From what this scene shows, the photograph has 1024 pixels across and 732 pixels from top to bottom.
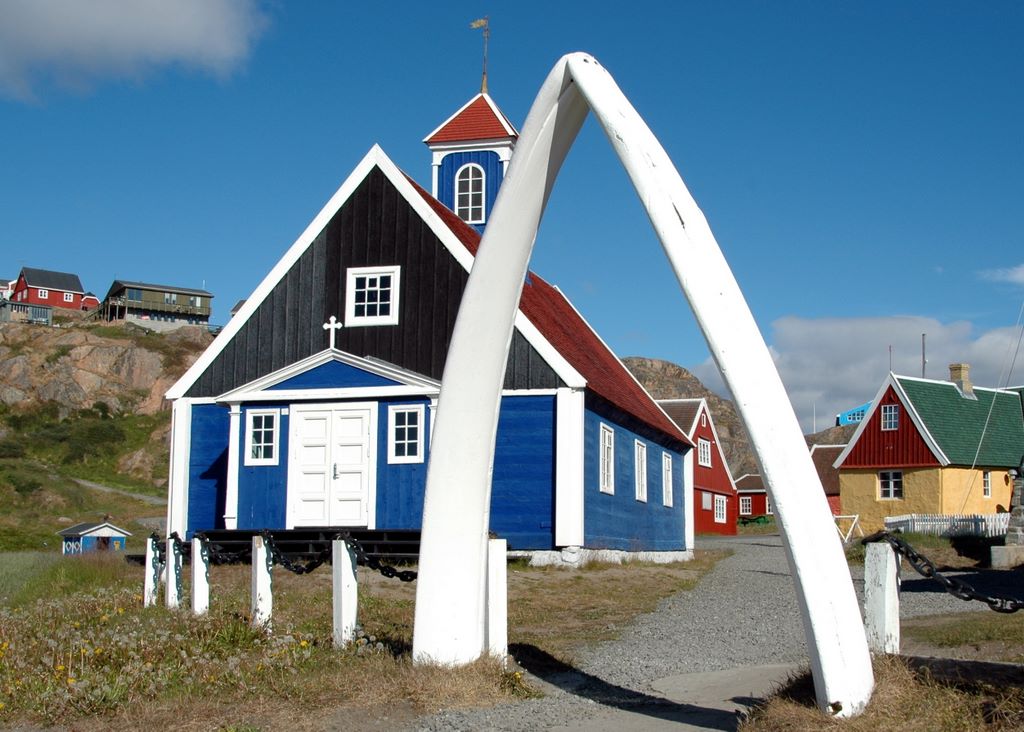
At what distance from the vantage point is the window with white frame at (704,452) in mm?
47781

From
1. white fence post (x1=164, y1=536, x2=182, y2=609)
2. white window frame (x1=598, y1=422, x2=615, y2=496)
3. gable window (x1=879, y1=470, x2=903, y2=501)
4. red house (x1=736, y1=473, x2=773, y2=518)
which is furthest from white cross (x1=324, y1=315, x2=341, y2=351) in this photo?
red house (x1=736, y1=473, x2=773, y2=518)

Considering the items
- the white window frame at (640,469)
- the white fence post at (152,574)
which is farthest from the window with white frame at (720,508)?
the white fence post at (152,574)

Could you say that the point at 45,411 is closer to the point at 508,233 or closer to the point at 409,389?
the point at 409,389

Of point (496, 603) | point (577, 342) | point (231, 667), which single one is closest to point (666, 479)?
point (577, 342)

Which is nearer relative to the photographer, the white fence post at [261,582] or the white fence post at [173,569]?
the white fence post at [261,582]

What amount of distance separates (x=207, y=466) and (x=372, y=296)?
177 inches

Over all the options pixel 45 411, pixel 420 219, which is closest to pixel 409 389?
pixel 420 219

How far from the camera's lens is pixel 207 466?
20.4m

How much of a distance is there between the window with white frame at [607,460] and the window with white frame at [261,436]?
6006 millimetres

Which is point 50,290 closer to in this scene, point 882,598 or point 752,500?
point 752,500

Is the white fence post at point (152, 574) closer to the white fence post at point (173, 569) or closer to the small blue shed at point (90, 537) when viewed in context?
the white fence post at point (173, 569)

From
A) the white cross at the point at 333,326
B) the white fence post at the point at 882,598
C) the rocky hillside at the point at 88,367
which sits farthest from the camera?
the rocky hillside at the point at 88,367

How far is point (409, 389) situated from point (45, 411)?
51.4m

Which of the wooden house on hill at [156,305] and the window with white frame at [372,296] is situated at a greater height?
the wooden house on hill at [156,305]
